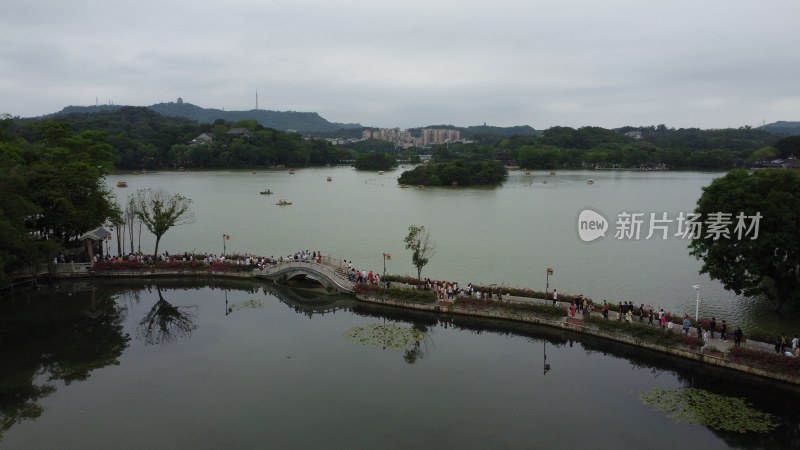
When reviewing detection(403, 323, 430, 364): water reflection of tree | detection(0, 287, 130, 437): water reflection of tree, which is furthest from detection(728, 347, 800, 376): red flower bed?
detection(0, 287, 130, 437): water reflection of tree

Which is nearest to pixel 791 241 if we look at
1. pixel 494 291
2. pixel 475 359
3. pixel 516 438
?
pixel 494 291

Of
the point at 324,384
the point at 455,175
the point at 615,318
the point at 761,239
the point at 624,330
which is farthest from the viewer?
the point at 455,175

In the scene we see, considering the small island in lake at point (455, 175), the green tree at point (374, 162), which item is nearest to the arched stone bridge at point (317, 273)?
the small island in lake at point (455, 175)

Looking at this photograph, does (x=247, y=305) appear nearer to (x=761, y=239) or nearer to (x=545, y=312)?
(x=545, y=312)

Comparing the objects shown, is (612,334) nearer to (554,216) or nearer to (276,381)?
(276,381)

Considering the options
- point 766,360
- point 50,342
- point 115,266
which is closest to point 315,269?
point 115,266

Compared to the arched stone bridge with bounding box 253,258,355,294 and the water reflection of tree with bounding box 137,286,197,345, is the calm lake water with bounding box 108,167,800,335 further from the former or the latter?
the water reflection of tree with bounding box 137,286,197,345

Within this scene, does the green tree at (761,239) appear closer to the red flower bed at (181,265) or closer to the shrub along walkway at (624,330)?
the shrub along walkway at (624,330)
